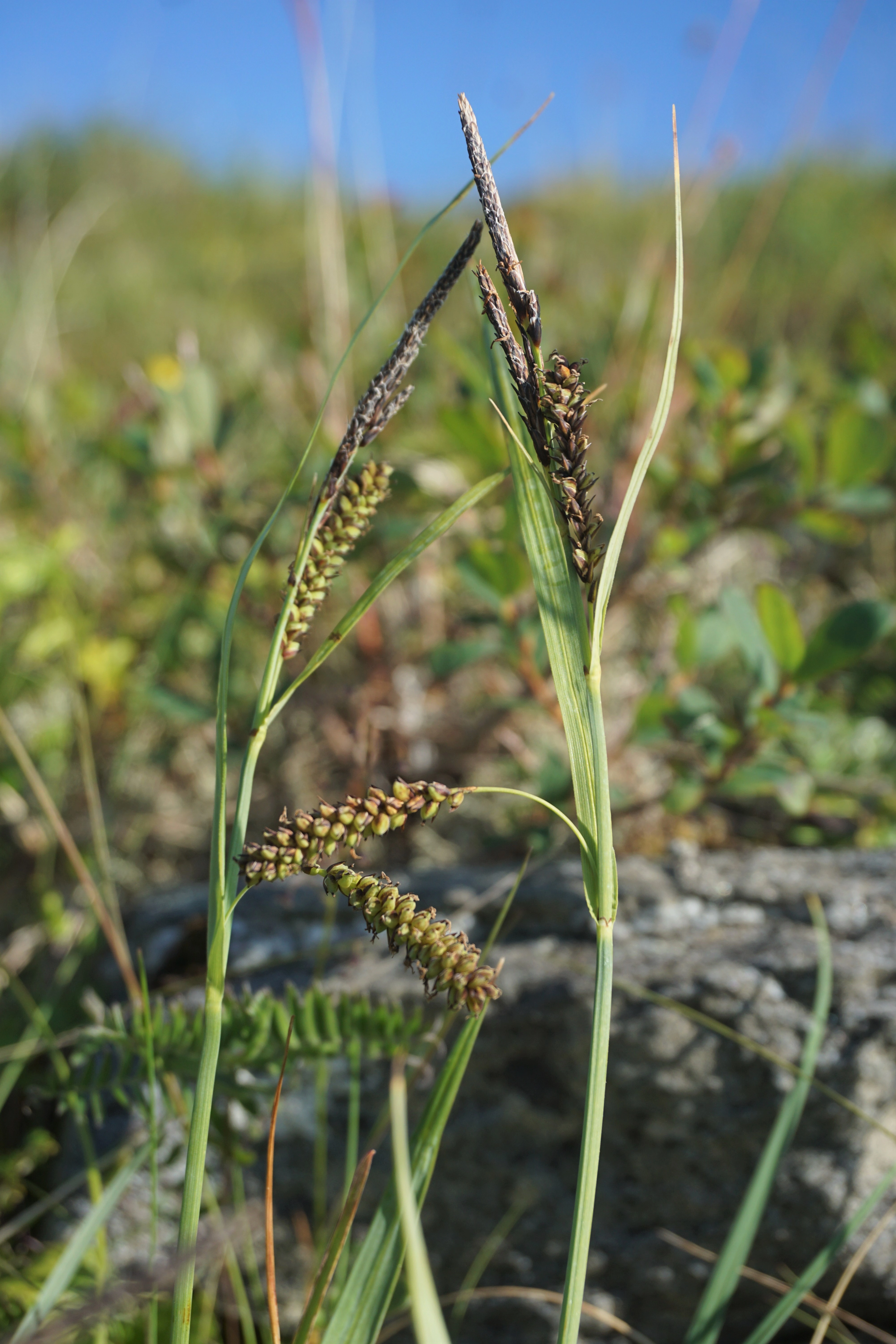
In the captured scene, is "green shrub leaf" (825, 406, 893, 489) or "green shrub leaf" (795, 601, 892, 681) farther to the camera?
"green shrub leaf" (825, 406, 893, 489)

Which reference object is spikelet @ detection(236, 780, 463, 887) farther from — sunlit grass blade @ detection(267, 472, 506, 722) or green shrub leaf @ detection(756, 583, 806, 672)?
green shrub leaf @ detection(756, 583, 806, 672)

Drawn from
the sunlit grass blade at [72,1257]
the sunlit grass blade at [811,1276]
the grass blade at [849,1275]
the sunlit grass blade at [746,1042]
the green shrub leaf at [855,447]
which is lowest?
the sunlit grass blade at [72,1257]

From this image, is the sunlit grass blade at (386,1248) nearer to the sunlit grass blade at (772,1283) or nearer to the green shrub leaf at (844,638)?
the sunlit grass blade at (772,1283)

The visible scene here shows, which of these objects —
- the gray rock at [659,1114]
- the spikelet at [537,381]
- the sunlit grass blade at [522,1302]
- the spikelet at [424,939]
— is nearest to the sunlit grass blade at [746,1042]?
the gray rock at [659,1114]

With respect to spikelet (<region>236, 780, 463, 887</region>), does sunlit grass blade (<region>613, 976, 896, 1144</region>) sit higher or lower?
lower

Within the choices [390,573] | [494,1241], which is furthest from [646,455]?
[494,1241]

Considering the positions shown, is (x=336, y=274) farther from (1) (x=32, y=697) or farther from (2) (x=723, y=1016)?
(2) (x=723, y=1016)

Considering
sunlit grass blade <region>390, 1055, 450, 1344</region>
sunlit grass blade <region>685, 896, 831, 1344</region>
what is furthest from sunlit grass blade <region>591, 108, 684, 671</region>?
sunlit grass blade <region>685, 896, 831, 1344</region>
